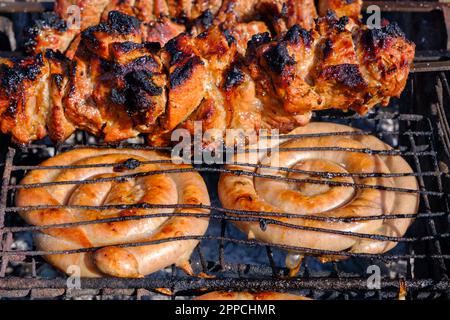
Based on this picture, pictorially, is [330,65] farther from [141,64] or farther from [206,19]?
[141,64]

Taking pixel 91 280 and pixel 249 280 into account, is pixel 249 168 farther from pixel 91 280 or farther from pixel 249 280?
pixel 91 280

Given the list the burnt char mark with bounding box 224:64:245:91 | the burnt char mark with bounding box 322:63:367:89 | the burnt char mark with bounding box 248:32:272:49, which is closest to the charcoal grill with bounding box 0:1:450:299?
the burnt char mark with bounding box 224:64:245:91

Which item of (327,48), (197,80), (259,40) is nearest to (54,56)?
(197,80)

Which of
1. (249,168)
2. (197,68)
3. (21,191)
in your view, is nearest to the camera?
Answer: (197,68)

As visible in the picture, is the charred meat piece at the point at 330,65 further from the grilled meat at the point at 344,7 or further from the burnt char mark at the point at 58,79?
the burnt char mark at the point at 58,79

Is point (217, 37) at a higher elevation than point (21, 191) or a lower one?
higher
